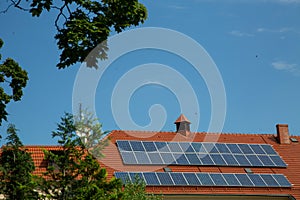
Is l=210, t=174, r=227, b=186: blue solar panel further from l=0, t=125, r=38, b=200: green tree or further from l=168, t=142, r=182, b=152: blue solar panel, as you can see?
l=0, t=125, r=38, b=200: green tree

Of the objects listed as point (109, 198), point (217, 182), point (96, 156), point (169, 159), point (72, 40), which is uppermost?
point (169, 159)

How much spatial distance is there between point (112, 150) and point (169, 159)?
3.42 meters

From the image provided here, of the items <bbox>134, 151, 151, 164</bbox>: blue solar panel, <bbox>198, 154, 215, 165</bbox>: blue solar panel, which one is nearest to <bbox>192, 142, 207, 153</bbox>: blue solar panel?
<bbox>198, 154, 215, 165</bbox>: blue solar panel

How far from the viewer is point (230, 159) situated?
34.2 m

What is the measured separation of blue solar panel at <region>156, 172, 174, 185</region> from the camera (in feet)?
99.6

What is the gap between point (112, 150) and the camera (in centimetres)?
3312

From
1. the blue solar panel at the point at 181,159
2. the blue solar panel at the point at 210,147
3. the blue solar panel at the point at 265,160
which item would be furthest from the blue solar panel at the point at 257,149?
the blue solar panel at the point at 181,159

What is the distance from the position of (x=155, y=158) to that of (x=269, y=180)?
686 centimetres

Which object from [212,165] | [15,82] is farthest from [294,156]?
[15,82]

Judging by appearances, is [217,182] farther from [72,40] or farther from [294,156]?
[72,40]

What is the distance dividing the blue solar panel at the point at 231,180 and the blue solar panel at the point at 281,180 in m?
2.77

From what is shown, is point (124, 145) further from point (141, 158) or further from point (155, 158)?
point (155, 158)

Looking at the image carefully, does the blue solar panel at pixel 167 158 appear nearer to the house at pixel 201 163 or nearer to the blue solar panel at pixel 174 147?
the house at pixel 201 163

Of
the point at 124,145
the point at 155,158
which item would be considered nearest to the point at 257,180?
the point at 155,158
